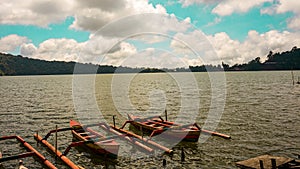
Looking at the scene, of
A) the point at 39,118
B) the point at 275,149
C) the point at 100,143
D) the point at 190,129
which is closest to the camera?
the point at 100,143

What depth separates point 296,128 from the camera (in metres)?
30.9

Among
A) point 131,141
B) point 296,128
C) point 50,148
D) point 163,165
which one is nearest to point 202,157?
point 163,165

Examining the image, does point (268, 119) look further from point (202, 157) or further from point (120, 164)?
point (120, 164)

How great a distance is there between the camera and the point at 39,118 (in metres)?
40.4

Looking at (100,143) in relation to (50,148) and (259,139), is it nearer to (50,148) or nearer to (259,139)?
(50,148)

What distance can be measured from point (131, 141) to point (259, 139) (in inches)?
534

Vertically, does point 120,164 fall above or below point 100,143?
below

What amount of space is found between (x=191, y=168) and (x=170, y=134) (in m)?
7.05

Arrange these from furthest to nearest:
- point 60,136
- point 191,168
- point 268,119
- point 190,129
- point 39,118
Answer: point 39,118
point 268,119
point 60,136
point 190,129
point 191,168

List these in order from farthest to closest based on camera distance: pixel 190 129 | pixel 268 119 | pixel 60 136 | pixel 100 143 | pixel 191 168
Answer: pixel 268 119 < pixel 60 136 < pixel 190 129 < pixel 100 143 < pixel 191 168

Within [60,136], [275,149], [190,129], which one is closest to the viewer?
[275,149]

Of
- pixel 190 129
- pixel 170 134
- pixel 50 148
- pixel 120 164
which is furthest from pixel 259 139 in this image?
pixel 50 148

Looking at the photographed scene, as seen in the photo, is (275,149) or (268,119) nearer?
(275,149)

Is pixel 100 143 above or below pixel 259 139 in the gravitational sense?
above
